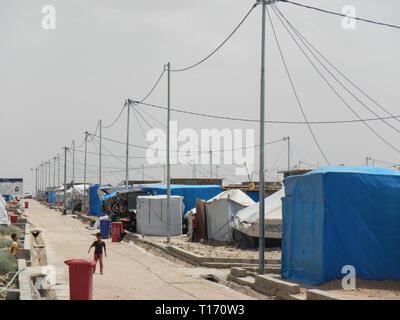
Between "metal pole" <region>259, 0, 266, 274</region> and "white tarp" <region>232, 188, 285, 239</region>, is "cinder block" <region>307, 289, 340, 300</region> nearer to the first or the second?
"metal pole" <region>259, 0, 266, 274</region>

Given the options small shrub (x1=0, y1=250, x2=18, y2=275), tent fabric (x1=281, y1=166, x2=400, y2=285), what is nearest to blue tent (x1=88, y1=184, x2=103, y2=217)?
small shrub (x1=0, y1=250, x2=18, y2=275)

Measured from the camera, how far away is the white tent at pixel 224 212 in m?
25.6

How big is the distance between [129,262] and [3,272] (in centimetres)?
579

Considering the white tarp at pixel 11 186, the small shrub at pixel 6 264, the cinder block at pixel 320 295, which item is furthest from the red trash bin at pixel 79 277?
the white tarp at pixel 11 186

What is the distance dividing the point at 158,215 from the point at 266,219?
32.9 ft

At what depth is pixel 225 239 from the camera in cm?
2573

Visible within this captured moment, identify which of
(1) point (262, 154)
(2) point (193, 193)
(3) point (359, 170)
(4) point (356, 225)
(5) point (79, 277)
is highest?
(1) point (262, 154)

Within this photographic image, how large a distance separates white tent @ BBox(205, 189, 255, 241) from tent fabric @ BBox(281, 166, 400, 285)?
38.1ft

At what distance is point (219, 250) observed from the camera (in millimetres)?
23359

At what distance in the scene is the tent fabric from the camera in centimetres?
1353

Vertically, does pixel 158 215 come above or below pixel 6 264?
above

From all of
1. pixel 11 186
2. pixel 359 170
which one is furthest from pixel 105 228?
pixel 11 186

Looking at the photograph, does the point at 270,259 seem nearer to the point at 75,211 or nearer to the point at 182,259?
the point at 182,259

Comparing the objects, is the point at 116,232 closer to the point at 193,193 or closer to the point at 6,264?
the point at 193,193
